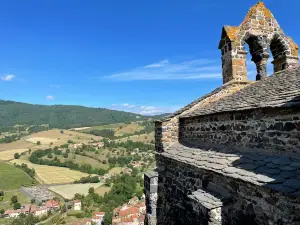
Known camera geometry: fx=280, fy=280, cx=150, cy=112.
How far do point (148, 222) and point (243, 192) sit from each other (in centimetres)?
536

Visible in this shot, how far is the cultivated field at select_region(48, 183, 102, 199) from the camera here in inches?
3230

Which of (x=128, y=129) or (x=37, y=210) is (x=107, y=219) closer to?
(x=37, y=210)

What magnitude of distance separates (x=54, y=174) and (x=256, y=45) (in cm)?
10093

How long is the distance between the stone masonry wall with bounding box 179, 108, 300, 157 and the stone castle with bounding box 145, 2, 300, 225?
0.02 meters

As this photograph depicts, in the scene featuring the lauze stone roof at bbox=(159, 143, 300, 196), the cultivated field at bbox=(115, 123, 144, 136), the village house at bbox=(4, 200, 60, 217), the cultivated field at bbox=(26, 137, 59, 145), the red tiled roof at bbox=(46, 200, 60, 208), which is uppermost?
the lauze stone roof at bbox=(159, 143, 300, 196)

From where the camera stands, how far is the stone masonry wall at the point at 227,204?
413 centimetres

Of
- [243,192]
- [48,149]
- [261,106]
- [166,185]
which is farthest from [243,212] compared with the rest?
[48,149]

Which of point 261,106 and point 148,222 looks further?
point 148,222

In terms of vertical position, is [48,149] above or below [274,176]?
below

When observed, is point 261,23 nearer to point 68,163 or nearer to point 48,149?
point 68,163

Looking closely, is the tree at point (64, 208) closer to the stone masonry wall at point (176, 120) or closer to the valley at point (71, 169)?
A: the valley at point (71, 169)

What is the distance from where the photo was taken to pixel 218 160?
6.23 m

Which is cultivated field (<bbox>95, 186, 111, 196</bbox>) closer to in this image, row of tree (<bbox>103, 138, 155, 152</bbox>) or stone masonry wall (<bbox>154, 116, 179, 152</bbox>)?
row of tree (<bbox>103, 138, 155, 152</bbox>)

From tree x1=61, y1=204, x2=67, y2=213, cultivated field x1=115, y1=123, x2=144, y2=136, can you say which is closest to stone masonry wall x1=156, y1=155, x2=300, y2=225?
tree x1=61, y1=204, x2=67, y2=213
